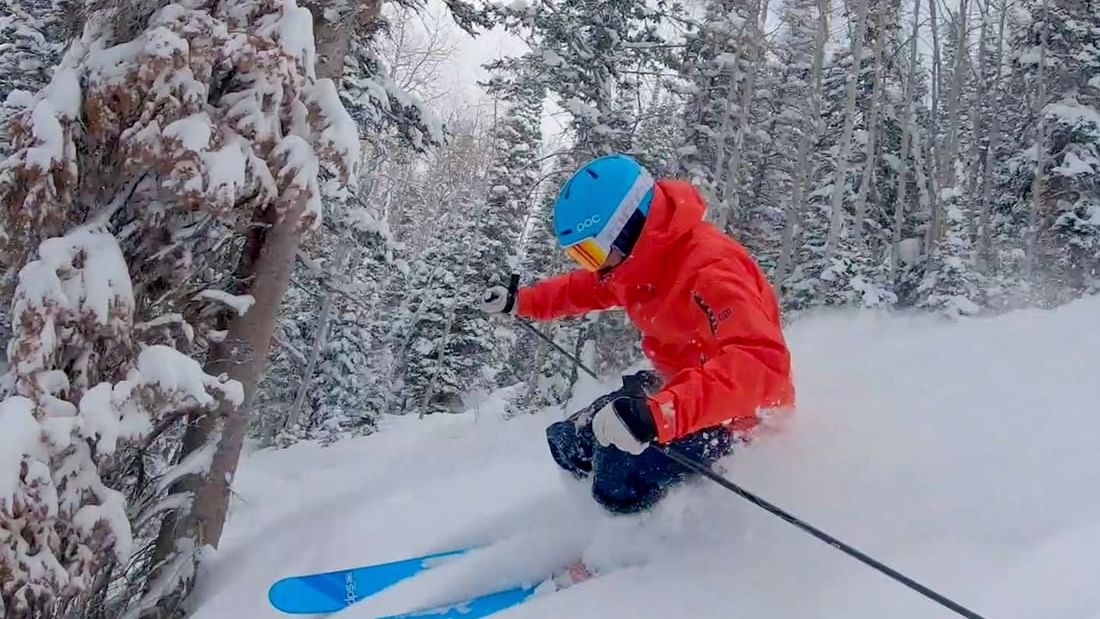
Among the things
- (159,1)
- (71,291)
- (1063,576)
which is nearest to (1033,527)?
(1063,576)

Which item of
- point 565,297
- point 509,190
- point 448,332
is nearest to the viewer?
point 565,297

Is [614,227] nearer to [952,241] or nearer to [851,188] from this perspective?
[952,241]

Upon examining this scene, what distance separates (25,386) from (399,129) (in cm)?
458

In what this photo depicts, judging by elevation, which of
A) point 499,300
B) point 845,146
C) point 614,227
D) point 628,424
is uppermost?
point 614,227

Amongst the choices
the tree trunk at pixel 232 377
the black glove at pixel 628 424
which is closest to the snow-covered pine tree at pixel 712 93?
the tree trunk at pixel 232 377

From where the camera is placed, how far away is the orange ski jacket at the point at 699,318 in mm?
2971

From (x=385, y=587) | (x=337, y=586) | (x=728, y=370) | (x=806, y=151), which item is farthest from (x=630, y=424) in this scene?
(x=806, y=151)

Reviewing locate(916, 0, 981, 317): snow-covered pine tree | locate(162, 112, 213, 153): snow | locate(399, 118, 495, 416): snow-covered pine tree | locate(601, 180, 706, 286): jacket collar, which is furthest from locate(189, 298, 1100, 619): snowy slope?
locate(399, 118, 495, 416): snow-covered pine tree

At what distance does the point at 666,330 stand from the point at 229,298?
2402 millimetres

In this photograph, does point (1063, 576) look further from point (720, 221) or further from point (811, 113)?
point (811, 113)

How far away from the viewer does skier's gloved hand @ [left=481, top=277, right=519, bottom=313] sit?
4.89m

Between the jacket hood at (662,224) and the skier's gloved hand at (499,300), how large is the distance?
1.19 m

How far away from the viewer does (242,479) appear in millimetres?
6391

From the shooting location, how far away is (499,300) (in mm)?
4918
